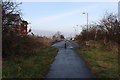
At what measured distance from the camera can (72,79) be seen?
7.77m

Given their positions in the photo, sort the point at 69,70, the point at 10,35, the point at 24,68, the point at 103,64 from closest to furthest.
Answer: the point at 24,68
the point at 69,70
the point at 103,64
the point at 10,35

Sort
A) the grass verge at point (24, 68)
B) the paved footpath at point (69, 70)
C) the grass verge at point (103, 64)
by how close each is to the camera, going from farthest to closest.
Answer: the grass verge at point (103, 64) → the paved footpath at point (69, 70) → the grass verge at point (24, 68)

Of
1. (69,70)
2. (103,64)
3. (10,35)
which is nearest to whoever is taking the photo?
(69,70)

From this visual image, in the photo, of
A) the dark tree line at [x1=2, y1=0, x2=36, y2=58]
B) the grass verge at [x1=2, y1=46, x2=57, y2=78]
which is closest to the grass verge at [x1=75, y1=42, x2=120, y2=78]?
the grass verge at [x1=2, y1=46, x2=57, y2=78]

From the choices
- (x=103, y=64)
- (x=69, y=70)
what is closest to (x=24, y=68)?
(x=69, y=70)

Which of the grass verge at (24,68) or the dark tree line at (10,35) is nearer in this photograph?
the grass verge at (24,68)

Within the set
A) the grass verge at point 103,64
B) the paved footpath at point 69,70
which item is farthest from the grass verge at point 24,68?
the grass verge at point 103,64

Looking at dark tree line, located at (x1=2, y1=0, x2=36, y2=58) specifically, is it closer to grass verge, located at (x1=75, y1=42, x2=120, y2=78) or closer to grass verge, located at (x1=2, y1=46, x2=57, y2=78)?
grass verge, located at (x1=2, y1=46, x2=57, y2=78)

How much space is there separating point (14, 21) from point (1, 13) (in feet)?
6.27

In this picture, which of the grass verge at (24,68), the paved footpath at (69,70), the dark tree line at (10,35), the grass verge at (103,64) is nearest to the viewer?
the grass verge at (24,68)

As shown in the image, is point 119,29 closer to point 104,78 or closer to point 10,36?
point 10,36

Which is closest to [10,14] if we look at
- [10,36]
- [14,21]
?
[14,21]

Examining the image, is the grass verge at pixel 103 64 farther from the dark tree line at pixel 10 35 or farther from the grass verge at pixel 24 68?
the dark tree line at pixel 10 35

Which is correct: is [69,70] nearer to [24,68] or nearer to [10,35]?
[24,68]
